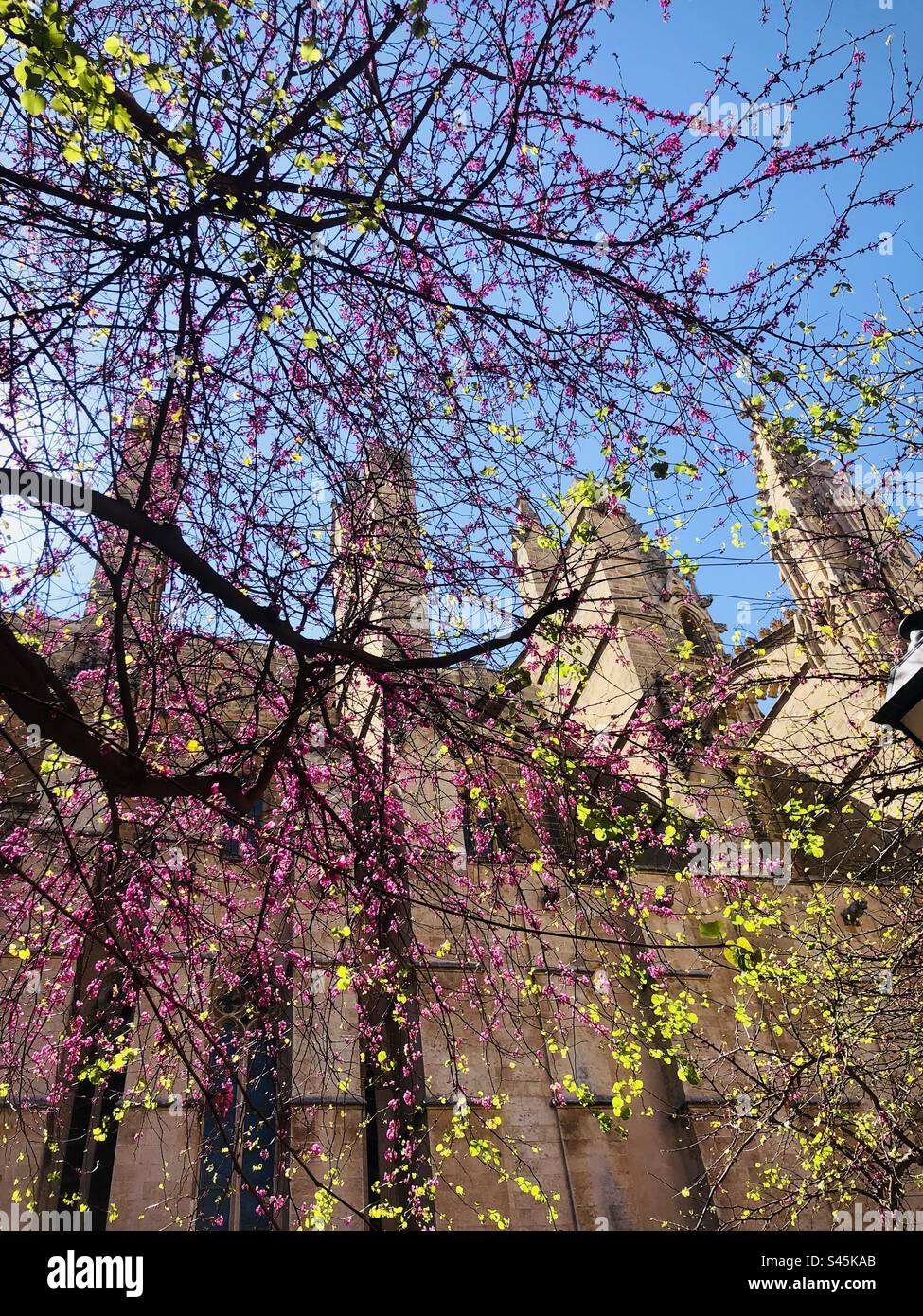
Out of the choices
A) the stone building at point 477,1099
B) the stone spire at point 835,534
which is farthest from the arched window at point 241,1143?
the stone spire at point 835,534

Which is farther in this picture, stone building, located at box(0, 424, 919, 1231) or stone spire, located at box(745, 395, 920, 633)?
stone building, located at box(0, 424, 919, 1231)

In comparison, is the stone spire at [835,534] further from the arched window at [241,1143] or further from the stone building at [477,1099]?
the arched window at [241,1143]

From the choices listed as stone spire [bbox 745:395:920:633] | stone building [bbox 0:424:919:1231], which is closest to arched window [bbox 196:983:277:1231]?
stone building [bbox 0:424:919:1231]

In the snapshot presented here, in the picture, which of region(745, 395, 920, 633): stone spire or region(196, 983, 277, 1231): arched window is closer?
region(745, 395, 920, 633): stone spire

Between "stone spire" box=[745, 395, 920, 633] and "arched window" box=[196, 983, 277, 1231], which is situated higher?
"stone spire" box=[745, 395, 920, 633]

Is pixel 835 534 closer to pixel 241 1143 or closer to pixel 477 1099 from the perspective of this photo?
pixel 477 1099

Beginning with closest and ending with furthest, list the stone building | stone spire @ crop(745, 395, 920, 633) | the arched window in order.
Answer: stone spire @ crop(745, 395, 920, 633)
the stone building
the arched window

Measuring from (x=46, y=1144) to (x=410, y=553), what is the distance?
23.1ft

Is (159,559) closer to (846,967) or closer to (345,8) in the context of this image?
(345,8)

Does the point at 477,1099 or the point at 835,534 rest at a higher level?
the point at 835,534

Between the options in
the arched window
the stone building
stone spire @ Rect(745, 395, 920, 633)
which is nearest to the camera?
stone spire @ Rect(745, 395, 920, 633)

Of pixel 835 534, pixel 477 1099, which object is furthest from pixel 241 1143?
pixel 835 534

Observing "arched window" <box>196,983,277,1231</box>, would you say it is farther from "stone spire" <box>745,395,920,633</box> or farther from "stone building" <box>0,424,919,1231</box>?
"stone spire" <box>745,395,920,633</box>

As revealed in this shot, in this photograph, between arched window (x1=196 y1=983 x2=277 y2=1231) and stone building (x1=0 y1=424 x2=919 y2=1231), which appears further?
arched window (x1=196 y1=983 x2=277 y2=1231)
